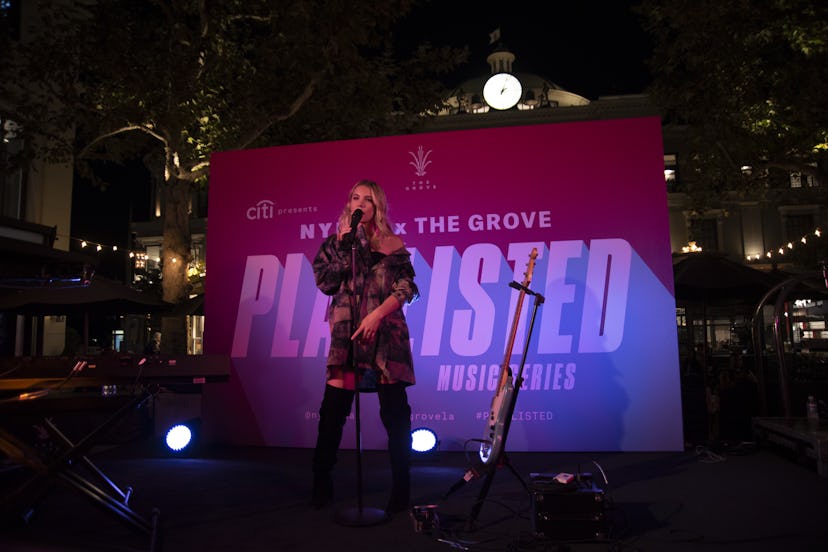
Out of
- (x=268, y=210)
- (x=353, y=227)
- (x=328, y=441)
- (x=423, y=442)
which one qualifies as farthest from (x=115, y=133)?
(x=328, y=441)

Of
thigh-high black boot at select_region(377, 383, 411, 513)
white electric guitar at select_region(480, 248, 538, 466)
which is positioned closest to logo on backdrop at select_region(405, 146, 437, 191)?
white electric guitar at select_region(480, 248, 538, 466)

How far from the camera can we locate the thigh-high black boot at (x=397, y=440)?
3209 millimetres

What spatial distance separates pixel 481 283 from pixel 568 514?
8.80 feet

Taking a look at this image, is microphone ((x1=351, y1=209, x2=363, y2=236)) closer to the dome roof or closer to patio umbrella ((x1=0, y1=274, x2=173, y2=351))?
patio umbrella ((x1=0, y1=274, x2=173, y2=351))

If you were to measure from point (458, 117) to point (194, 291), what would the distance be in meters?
13.6

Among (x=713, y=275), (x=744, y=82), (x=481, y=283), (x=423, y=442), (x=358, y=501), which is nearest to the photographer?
(x=358, y=501)

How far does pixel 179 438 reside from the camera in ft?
16.2

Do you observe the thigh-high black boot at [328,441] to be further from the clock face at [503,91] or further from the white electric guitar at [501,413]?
the clock face at [503,91]

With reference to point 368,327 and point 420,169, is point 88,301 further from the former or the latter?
point 368,327

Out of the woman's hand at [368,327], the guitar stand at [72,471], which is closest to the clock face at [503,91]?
the woman's hand at [368,327]

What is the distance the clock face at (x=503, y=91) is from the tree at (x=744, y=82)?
5580 mm

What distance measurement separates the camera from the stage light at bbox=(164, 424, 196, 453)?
4.91 metres

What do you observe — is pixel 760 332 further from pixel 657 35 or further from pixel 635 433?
pixel 657 35

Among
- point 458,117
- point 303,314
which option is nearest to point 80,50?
point 303,314
